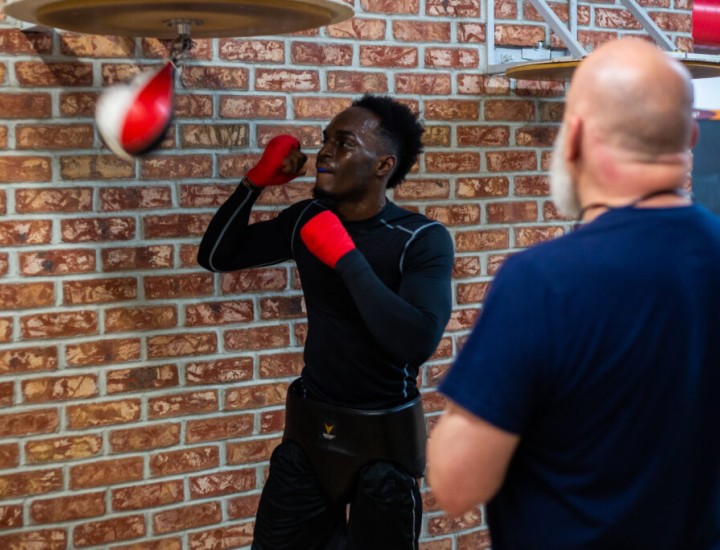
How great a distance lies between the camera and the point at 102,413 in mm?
2201

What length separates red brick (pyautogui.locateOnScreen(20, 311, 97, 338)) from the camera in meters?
2.11

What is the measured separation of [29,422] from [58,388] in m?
0.10

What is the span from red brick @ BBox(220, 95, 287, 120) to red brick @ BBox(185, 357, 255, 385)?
23.8 inches

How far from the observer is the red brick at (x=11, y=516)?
2.12 meters

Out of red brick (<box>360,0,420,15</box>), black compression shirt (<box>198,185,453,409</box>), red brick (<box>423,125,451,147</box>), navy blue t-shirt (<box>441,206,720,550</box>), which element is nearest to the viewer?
navy blue t-shirt (<box>441,206,720,550</box>)

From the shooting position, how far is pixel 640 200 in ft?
3.70

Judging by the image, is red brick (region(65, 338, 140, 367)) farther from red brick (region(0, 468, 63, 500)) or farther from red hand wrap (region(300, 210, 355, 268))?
red hand wrap (region(300, 210, 355, 268))

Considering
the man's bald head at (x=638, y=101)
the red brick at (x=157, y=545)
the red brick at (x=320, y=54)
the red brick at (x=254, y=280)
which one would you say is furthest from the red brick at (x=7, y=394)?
the man's bald head at (x=638, y=101)

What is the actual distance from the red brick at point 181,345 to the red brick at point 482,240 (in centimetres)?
74

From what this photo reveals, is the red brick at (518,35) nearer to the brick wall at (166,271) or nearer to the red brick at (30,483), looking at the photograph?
the brick wall at (166,271)

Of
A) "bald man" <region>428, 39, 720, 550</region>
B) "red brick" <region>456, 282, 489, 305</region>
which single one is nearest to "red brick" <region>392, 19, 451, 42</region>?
"red brick" <region>456, 282, 489, 305</region>

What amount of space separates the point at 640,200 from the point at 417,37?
→ 58.7 inches

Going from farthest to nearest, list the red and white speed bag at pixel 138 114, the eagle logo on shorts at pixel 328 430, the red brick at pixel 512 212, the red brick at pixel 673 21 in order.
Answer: the red brick at pixel 673 21 < the red brick at pixel 512 212 < the eagle logo on shorts at pixel 328 430 < the red and white speed bag at pixel 138 114

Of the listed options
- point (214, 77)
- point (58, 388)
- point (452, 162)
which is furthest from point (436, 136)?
point (58, 388)
